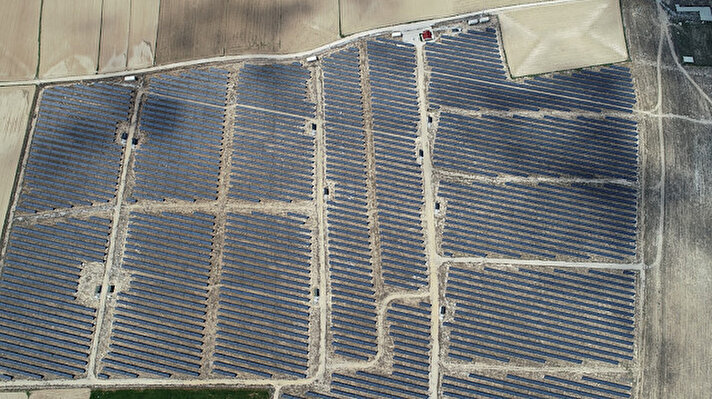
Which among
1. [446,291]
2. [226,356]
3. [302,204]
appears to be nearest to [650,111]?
[446,291]

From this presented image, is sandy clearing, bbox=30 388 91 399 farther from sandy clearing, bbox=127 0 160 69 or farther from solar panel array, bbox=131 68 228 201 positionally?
sandy clearing, bbox=127 0 160 69

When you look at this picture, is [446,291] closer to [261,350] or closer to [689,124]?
[261,350]

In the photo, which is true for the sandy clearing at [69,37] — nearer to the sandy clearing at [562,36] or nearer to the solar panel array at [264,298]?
the solar panel array at [264,298]

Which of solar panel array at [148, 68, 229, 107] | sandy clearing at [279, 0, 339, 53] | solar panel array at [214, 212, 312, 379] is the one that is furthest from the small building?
solar panel array at [214, 212, 312, 379]

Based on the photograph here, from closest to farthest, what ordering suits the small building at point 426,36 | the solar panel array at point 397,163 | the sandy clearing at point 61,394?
the sandy clearing at point 61,394
the solar panel array at point 397,163
the small building at point 426,36

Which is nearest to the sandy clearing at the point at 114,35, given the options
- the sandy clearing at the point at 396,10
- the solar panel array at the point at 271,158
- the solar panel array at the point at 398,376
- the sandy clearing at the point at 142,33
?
the sandy clearing at the point at 142,33

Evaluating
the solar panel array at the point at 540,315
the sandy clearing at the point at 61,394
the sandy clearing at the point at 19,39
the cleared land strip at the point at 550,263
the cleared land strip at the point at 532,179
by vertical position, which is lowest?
the sandy clearing at the point at 61,394
